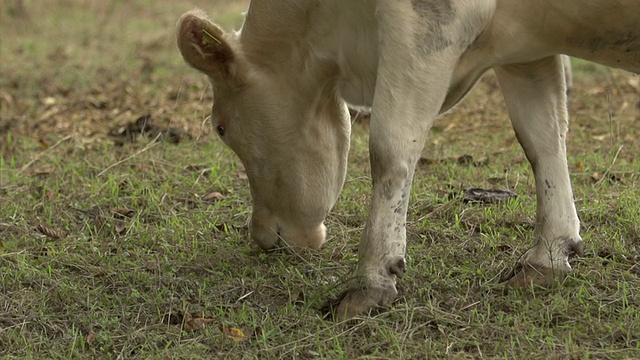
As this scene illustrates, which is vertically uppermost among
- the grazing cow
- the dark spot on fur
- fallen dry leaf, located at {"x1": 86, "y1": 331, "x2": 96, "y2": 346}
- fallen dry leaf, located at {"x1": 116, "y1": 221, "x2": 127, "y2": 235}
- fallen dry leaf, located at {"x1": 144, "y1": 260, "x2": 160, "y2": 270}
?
the dark spot on fur

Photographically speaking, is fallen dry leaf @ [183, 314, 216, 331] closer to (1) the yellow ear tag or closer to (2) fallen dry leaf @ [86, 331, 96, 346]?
(2) fallen dry leaf @ [86, 331, 96, 346]

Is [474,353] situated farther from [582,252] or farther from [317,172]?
[317,172]

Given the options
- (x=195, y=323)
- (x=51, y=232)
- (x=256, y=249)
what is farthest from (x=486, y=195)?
(x=51, y=232)

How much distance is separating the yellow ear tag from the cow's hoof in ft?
4.00

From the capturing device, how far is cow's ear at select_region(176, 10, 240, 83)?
4.61 metres

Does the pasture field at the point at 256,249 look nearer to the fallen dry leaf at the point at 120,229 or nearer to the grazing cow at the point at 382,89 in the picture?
the fallen dry leaf at the point at 120,229

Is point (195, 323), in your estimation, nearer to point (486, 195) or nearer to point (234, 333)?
point (234, 333)

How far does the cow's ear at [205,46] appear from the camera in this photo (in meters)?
4.61

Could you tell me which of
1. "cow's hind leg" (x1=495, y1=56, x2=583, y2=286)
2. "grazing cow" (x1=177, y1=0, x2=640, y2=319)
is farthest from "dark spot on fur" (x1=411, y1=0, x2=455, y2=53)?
"cow's hind leg" (x1=495, y1=56, x2=583, y2=286)

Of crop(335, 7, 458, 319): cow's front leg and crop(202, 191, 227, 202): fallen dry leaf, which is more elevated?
crop(335, 7, 458, 319): cow's front leg

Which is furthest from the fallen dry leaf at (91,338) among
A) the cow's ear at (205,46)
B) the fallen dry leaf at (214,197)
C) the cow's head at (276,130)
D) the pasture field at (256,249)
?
the fallen dry leaf at (214,197)

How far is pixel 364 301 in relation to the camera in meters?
4.18

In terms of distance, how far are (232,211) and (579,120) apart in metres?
2.89

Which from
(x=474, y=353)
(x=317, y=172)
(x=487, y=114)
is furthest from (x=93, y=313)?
(x=487, y=114)
